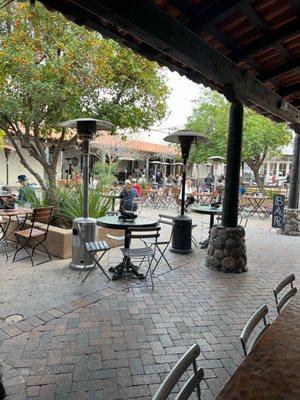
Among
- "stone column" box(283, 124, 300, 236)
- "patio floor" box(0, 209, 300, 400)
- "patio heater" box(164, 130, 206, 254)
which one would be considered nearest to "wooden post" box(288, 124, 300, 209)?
"stone column" box(283, 124, 300, 236)

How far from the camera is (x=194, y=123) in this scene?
17.7 meters

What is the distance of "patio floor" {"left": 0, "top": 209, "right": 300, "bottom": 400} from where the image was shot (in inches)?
96.5

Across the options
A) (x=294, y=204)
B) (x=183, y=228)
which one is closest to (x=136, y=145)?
(x=294, y=204)

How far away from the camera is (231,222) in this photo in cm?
521

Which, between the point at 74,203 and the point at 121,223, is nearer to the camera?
the point at 121,223

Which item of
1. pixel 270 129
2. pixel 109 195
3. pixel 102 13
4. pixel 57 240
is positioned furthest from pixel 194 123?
pixel 102 13

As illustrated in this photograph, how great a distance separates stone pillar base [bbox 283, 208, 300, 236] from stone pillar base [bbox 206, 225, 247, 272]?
4.21 m

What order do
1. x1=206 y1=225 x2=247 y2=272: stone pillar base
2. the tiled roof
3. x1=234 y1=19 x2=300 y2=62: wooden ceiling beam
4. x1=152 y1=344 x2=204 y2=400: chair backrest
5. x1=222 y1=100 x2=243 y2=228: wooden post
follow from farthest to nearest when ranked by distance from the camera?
the tiled roof
x1=206 y1=225 x2=247 y2=272: stone pillar base
x1=222 y1=100 x2=243 y2=228: wooden post
x1=234 y1=19 x2=300 y2=62: wooden ceiling beam
x1=152 y1=344 x2=204 y2=400: chair backrest

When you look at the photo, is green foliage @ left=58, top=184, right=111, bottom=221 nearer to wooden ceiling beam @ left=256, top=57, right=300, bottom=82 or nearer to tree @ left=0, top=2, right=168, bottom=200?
tree @ left=0, top=2, right=168, bottom=200

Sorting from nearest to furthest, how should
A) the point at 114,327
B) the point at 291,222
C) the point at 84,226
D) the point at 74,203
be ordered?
the point at 114,327 < the point at 84,226 < the point at 74,203 < the point at 291,222

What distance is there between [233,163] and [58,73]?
3.84 m

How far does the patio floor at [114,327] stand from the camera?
8.04 ft

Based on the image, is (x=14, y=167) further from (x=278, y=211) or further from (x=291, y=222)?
(x=291, y=222)

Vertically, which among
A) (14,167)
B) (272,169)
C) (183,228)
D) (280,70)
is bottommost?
(183,228)
